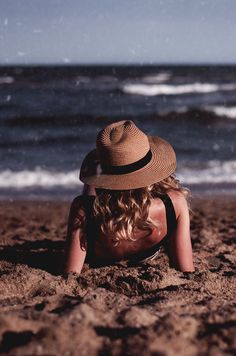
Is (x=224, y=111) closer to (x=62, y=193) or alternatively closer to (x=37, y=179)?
(x=37, y=179)

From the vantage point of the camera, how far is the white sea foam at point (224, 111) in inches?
685

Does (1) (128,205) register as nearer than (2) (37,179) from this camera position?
Yes

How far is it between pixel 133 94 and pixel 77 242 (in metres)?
21.0

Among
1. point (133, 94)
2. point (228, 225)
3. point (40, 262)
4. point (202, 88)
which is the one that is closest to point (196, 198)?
point (228, 225)

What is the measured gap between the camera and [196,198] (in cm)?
725

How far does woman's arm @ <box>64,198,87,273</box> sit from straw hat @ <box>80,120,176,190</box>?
207 mm

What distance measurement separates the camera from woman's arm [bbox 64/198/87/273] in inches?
113

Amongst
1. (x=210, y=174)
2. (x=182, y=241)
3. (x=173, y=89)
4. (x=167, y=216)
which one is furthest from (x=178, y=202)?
(x=173, y=89)

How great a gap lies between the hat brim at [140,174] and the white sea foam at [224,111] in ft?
48.6

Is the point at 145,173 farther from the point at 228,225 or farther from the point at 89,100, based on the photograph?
the point at 89,100

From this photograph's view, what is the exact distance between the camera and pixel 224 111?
59.1 feet

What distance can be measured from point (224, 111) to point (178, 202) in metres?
15.7

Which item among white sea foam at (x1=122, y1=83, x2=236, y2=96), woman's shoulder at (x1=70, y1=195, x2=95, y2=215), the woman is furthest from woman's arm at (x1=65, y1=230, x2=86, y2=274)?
white sea foam at (x1=122, y1=83, x2=236, y2=96)

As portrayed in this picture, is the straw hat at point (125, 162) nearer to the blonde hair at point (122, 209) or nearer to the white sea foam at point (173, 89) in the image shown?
the blonde hair at point (122, 209)
